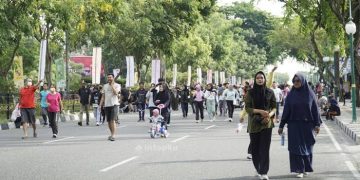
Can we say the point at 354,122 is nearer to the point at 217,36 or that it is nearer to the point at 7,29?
the point at 7,29

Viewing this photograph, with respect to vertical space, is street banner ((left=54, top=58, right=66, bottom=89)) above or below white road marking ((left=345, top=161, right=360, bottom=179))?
above

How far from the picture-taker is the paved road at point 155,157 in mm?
11281

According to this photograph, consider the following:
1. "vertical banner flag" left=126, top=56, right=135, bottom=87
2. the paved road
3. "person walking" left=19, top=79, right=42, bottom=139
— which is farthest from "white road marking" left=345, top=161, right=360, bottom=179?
"vertical banner flag" left=126, top=56, right=135, bottom=87

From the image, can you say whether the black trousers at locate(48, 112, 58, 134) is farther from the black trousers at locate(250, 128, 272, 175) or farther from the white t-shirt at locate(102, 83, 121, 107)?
the black trousers at locate(250, 128, 272, 175)

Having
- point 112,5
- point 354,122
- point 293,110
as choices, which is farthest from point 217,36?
point 293,110

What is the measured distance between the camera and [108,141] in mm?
18094

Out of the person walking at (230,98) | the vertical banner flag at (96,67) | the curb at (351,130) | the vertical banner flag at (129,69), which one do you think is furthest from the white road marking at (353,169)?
the vertical banner flag at (129,69)

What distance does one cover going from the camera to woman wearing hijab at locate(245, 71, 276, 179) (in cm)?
1048

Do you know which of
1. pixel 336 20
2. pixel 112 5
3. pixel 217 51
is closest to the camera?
pixel 112 5

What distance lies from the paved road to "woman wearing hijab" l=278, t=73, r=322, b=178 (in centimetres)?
31

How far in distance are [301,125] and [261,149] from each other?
824mm

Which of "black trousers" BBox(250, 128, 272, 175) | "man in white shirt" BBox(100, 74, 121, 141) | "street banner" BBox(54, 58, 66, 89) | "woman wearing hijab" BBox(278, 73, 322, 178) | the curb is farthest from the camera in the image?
"street banner" BBox(54, 58, 66, 89)

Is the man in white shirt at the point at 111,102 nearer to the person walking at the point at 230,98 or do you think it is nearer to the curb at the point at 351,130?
the curb at the point at 351,130

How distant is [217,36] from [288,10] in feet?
137
